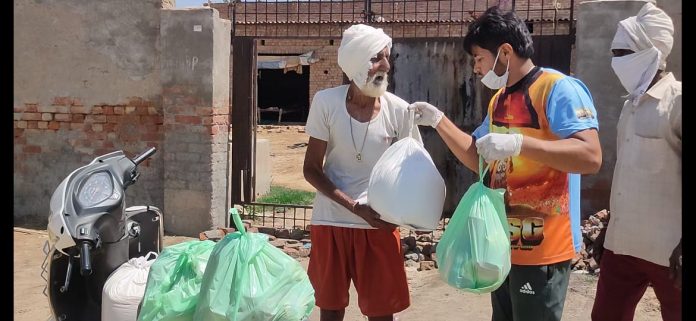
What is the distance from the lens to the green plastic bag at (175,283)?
8.07ft

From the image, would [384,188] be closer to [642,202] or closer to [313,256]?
[313,256]

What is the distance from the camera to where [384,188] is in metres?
2.68

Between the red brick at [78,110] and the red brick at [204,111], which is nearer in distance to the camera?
the red brick at [204,111]

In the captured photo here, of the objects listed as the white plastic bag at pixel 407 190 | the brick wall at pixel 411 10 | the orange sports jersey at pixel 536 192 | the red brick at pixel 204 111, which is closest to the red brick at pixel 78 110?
the red brick at pixel 204 111

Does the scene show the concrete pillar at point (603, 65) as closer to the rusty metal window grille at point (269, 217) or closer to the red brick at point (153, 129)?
the rusty metal window grille at point (269, 217)

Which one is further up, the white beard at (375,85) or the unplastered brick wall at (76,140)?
the white beard at (375,85)

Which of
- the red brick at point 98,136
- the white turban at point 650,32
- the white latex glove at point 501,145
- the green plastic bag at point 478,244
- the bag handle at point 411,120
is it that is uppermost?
the white turban at point 650,32

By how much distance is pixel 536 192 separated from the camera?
97.3 inches

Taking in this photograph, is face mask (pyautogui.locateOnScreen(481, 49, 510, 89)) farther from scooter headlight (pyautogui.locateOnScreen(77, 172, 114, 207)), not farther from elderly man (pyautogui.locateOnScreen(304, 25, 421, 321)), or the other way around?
scooter headlight (pyautogui.locateOnScreen(77, 172, 114, 207))

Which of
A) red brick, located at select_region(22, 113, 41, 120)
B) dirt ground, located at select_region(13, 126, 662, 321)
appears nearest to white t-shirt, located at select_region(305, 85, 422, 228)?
dirt ground, located at select_region(13, 126, 662, 321)

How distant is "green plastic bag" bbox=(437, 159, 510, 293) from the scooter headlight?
56.4 inches

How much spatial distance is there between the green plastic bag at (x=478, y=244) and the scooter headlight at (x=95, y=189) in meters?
1.43

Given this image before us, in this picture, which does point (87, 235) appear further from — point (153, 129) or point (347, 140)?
point (153, 129)
